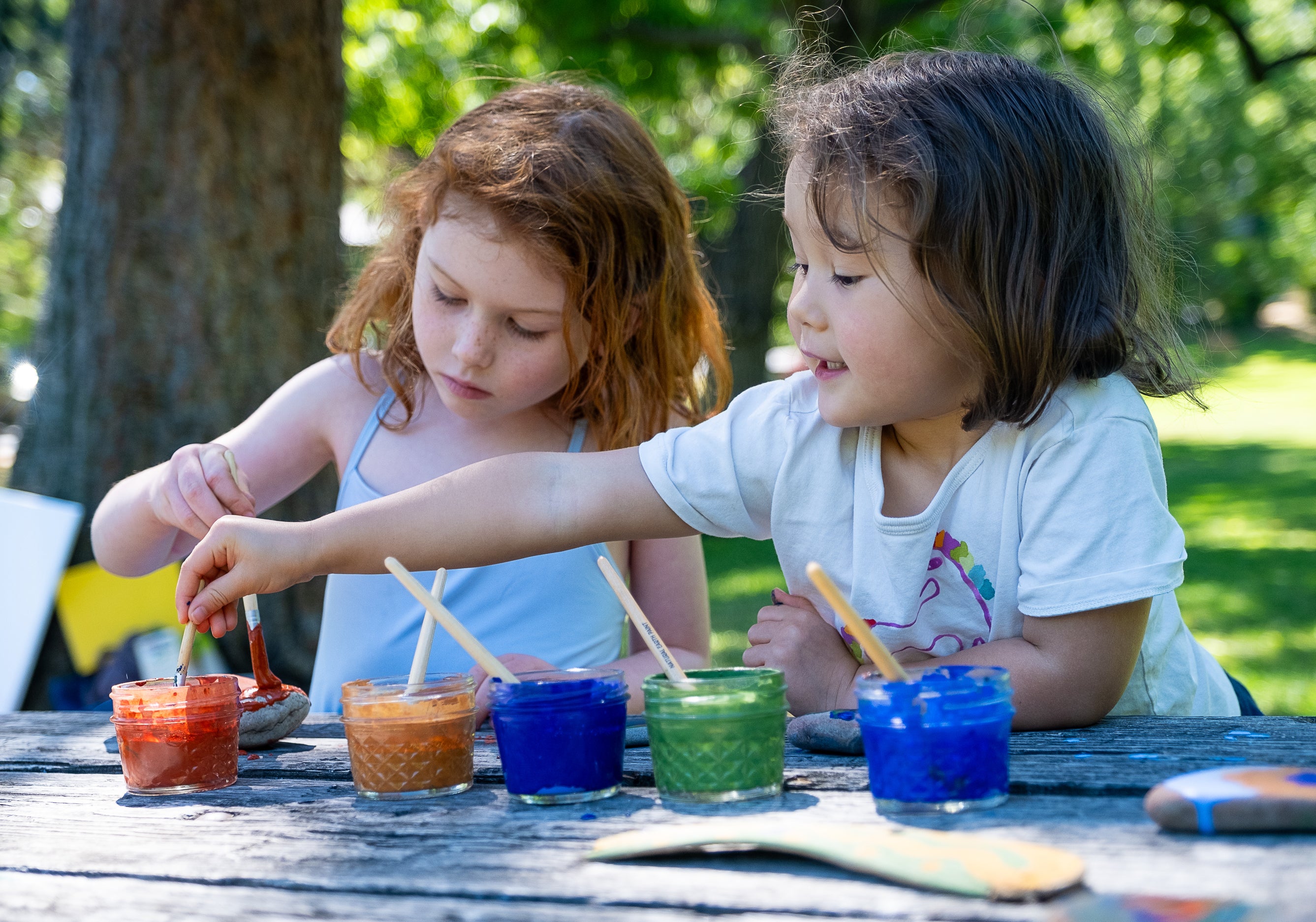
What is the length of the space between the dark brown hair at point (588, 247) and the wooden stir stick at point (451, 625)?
30.5 inches

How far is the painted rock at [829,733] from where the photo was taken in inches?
49.1

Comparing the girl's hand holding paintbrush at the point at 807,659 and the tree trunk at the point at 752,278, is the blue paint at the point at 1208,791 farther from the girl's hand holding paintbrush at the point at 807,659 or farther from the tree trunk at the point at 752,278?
the tree trunk at the point at 752,278

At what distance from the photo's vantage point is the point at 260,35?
336cm

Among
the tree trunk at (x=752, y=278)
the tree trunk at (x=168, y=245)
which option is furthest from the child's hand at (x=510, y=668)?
the tree trunk at (x=752, y=278)

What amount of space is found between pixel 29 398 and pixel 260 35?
4.13ft

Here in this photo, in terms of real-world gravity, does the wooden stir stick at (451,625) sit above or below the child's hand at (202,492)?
below

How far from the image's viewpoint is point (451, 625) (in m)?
1.12

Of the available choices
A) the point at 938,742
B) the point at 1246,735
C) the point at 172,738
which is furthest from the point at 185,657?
the point at 1246,735

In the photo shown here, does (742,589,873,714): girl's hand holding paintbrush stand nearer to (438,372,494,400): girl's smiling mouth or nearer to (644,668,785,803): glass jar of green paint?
(644,668,785,803): glass jar of green paint

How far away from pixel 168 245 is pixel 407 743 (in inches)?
103

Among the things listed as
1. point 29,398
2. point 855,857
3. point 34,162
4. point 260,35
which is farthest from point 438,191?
point 34,162

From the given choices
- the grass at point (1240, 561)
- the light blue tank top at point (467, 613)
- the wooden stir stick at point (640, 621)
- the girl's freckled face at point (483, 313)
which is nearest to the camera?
the wooden stir stick at point (640, 621)

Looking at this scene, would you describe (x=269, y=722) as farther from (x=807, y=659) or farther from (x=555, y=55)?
(x=555, y=55)

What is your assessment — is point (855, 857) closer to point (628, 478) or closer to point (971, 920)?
point (971, 920)
